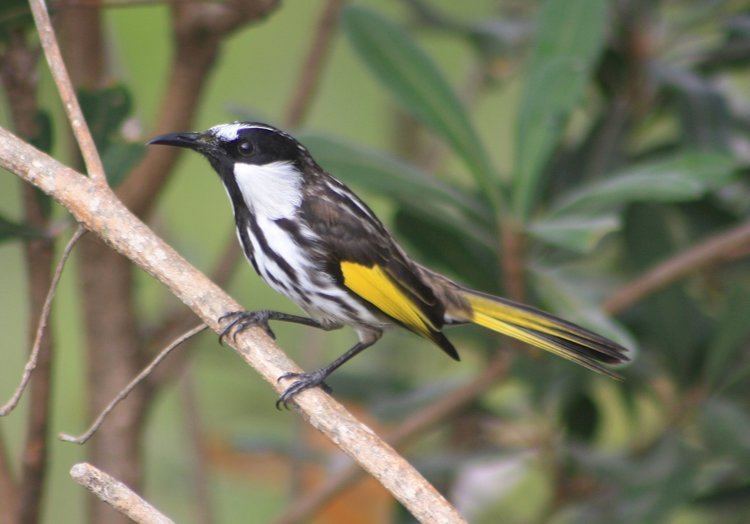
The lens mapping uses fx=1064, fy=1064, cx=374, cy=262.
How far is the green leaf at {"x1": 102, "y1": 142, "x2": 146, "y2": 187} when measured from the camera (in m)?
1.84

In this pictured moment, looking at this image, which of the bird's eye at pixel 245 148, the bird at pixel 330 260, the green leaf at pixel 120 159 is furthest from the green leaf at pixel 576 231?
the green leaf at pixel 120 159

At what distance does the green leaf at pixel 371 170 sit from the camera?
81.1 inches

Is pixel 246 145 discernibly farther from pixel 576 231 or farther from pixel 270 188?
pixel 576 231

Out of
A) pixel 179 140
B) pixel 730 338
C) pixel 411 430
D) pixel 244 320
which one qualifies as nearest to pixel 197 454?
pixel 411 430

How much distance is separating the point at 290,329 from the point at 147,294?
166cm

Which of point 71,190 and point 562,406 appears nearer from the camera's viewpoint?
point 71,190

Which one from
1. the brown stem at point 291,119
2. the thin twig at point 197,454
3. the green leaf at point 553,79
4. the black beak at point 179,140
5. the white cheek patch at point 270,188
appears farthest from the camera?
the thin twig at point 197,454

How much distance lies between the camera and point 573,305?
204 centimetres

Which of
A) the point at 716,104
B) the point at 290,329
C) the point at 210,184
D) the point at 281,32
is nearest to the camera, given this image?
the point at 716,104

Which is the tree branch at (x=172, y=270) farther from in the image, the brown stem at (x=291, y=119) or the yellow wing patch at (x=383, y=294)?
the brown stem at (x=291, y=119)

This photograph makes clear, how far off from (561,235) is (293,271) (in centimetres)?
57

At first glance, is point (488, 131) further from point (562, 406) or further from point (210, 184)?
point (562, 406)

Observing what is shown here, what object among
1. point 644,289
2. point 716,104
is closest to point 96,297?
point 644,289

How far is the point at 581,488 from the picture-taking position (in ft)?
8.71
